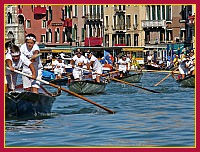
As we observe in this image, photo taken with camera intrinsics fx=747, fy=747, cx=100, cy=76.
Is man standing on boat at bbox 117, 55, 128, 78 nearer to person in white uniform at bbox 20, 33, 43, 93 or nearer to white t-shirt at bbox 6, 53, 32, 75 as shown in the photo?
person in white uniform at bbox 20, 33, 43, 93

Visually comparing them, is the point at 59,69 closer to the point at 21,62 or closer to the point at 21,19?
the point at 21,62

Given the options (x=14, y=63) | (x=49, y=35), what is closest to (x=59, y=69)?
(x=14, y=63)

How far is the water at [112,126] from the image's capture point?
386 inches

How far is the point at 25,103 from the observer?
12016mm

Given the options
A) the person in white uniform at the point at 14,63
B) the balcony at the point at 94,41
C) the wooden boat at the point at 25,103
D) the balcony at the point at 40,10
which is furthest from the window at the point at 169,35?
the person in white uniform at the point at 14,63

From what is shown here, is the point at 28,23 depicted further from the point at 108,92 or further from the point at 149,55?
the point at 108,92

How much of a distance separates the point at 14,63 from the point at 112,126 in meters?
2.02

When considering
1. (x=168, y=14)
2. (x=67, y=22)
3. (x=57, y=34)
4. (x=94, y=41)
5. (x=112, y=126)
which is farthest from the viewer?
(x=57, y=34)

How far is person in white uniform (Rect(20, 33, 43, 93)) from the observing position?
12000 mm

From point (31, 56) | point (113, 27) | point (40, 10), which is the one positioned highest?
point (40, 10)

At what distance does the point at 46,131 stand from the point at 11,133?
523mm

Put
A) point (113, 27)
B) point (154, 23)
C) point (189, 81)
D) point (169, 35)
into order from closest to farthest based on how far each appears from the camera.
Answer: point (189, 81) < point (154, 23) < point (169, 35) < point (113, 27)

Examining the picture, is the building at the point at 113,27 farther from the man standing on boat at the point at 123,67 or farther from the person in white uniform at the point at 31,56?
the person in white uniform at the point at 31,56

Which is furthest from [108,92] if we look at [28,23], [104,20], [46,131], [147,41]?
[28,23]
